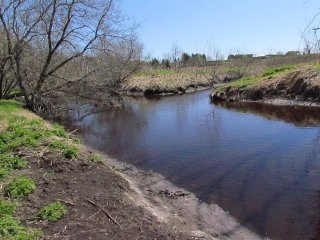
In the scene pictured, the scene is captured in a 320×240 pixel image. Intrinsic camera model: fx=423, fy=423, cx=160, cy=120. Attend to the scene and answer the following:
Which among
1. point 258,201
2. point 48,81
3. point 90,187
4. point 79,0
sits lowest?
point 258,201

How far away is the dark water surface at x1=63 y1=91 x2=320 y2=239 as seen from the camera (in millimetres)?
9594

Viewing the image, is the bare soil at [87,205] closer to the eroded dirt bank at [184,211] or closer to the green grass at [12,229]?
the green grass at [12,229]

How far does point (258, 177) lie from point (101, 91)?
15693mm

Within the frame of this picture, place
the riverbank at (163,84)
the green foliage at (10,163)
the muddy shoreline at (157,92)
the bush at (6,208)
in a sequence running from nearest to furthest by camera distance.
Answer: the bush at (6,208), the green foliage at (10,163), the muddy shoreline at (157,92), the riverbank at (163,84)

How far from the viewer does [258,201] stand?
10.2m

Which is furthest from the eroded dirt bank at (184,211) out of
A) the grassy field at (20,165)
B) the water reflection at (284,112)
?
the water reflection at (284,112)

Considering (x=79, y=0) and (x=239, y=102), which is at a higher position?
(x=79, y=0)

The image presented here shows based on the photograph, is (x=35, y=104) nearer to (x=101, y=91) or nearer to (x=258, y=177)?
(x=101, y=91)

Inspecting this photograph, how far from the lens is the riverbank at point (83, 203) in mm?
7035

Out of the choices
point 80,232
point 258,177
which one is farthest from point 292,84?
point 80,232

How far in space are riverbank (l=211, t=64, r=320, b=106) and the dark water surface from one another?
1.90m

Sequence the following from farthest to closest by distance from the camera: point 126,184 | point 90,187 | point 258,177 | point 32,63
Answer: point 32,63 → point 258,177 → point 126,184 → point 90,187

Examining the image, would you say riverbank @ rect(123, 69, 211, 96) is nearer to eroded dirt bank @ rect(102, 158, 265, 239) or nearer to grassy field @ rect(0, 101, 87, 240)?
grassy field @ rect(0, 101, 87, 240)

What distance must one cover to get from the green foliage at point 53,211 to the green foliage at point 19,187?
795 millimetres
